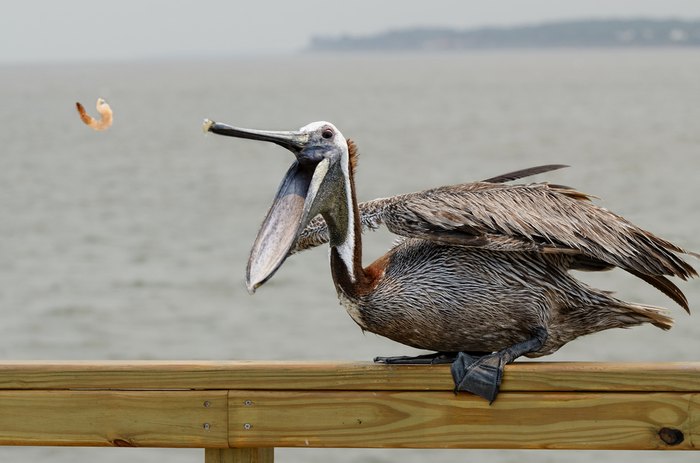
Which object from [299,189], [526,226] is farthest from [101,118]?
[526,226]

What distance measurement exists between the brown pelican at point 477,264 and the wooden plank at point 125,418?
1.33 feet

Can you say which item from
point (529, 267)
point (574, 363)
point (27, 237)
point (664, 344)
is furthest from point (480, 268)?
point (27, 237)

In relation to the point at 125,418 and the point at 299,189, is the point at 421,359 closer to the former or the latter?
the point at 299,189

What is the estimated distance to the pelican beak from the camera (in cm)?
255

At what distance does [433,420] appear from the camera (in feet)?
8.65

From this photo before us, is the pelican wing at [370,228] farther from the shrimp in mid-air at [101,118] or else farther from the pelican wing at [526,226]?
the shrimp in mid-air at [101,118]

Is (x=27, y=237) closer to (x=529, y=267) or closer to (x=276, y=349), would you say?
(x=276, y=349)

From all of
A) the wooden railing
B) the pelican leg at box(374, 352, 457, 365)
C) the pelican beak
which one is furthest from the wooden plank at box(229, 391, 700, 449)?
the pelican beak

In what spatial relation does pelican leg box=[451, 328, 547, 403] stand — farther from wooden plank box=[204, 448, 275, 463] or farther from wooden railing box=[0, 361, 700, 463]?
wooden plank box=[204, 448, 275, 463]

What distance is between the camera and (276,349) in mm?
10141

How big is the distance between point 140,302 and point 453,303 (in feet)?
32.3

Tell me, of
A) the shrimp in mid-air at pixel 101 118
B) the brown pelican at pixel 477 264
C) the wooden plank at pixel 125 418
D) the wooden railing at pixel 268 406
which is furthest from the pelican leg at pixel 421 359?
the shrimp in mid-air at pixel 101 118

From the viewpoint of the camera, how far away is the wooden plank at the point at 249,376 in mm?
2645

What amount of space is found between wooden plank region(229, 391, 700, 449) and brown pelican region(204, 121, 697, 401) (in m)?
0.15
